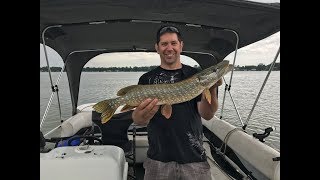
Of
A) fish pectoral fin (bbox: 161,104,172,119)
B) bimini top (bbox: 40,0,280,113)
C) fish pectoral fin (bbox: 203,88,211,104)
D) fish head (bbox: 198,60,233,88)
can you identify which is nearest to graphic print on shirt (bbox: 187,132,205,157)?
fish pectoral fin (bbox: 161,104,172,119)

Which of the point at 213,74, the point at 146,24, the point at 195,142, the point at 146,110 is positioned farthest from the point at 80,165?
the point at 146,24

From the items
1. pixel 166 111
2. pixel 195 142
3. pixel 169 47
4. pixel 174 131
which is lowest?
pixel 195 142

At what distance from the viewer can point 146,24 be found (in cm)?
505

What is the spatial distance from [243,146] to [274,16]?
2211 millimetres

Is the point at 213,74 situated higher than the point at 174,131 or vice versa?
the point at 213,74

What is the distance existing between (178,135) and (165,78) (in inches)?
25.6

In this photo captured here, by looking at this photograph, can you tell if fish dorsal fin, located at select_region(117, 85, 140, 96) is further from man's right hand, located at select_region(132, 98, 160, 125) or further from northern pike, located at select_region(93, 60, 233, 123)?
man's right hand, located at select_region(132, 98, 160, 125)

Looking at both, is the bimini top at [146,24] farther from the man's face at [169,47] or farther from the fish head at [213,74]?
the fish head at [213,74]

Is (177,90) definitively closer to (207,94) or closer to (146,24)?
(207,94)

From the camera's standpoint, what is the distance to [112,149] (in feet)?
10.3

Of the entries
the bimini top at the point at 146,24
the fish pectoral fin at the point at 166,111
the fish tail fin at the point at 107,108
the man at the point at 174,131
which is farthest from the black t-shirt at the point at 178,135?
the bimini top at the point at 146,24

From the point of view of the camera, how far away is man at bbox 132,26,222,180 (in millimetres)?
2969

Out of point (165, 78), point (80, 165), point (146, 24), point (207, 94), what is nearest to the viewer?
point (80, 165)
